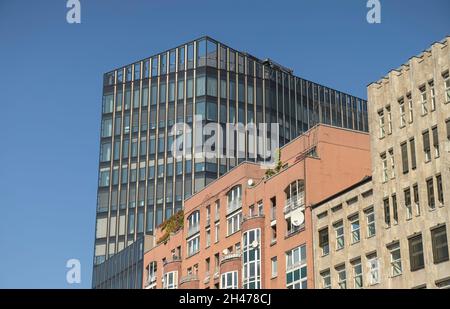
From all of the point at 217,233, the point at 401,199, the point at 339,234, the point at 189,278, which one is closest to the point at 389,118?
the point at 401,199

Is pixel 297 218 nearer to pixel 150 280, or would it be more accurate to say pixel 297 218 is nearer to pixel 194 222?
pixel 194 222

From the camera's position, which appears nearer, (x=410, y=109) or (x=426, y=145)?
(x=426, y=145)

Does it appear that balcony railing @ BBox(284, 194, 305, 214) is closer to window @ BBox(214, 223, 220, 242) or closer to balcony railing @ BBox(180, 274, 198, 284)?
window @ BBox(214, 223, 220, 242)

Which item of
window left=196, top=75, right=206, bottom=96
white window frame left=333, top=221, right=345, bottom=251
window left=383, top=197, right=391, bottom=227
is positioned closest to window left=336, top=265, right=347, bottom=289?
white window frame left=333, top=221, right=345, bottom=251

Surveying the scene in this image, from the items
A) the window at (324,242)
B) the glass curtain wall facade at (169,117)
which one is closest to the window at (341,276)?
the window at (324,242)

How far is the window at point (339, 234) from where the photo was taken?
65812 mm

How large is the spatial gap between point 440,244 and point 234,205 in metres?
30.2

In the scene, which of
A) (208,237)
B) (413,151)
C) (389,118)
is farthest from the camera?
(208,237)

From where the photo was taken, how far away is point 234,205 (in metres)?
82.7

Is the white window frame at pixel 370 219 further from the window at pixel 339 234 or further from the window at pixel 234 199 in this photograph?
the window at pixel 234 199

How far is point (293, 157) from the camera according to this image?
255 feet

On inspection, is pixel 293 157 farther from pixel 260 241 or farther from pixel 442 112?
pixel 442 112
